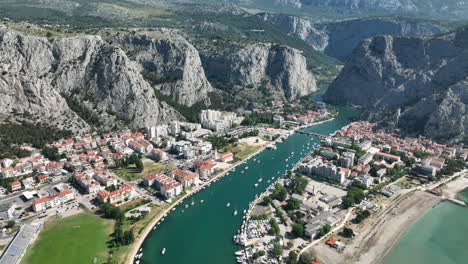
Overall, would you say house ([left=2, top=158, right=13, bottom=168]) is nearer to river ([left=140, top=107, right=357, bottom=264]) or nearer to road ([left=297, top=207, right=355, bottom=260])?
river ([left=140, top=107, right=357, bottom=264])

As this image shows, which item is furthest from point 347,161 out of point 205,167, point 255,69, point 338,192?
point 255,69

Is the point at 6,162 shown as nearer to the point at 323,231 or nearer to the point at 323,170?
the point at 323,231

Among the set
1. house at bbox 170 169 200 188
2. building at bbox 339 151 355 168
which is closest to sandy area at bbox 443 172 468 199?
building at bbox 339 151 355 168

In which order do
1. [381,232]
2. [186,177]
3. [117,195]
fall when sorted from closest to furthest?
[381,232] < [117,195] < [186,177]

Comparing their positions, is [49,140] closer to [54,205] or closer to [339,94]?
[54,205]

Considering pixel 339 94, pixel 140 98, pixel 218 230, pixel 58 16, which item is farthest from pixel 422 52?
pixel 58 16

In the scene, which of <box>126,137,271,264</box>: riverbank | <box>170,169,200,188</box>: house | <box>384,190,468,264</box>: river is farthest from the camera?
<box>170,169,200,188</box>: house

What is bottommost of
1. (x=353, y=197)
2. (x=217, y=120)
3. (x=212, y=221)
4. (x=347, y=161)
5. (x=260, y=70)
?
(x=212, y=221)
